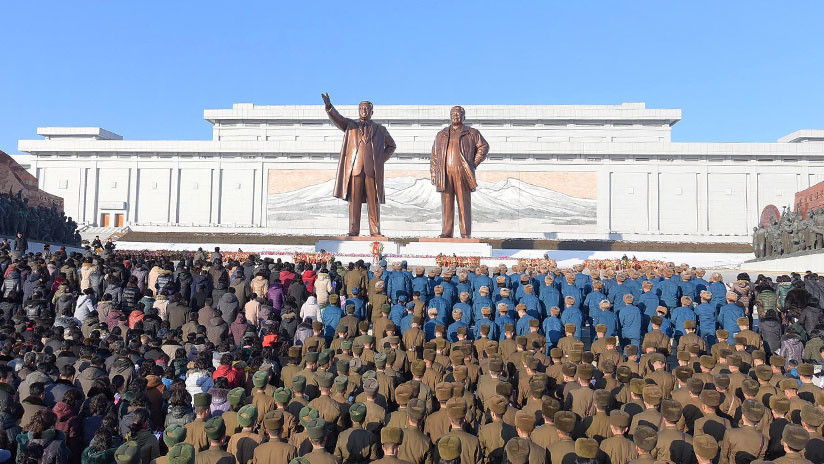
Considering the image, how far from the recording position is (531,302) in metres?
8.30

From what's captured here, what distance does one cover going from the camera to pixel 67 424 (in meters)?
4.45

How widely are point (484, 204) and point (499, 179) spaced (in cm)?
179

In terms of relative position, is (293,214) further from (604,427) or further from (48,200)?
(604,427)

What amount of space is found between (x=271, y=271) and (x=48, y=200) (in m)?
19.5

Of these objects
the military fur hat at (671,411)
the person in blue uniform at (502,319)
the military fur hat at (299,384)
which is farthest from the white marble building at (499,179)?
the military fur hat at (671,411)

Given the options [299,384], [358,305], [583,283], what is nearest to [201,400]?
[299,384]

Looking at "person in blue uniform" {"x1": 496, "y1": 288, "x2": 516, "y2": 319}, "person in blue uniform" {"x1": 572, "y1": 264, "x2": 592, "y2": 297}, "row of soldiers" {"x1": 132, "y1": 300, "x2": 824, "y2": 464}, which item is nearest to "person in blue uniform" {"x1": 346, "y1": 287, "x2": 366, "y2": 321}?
"person in blue uniform" {"x1": 496, "y1": 288, "x2": 516, "y2": 319}

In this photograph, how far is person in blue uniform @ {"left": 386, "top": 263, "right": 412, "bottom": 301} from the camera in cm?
923

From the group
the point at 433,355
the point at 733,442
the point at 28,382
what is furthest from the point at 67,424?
the point at 733,442

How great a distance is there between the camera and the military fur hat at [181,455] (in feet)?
10.7

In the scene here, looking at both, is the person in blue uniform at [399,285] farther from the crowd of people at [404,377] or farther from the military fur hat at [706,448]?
the military fur hat at [706,448]

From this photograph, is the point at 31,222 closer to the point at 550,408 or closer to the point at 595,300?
the point at 595,300

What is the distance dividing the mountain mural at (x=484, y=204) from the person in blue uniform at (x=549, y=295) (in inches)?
1224

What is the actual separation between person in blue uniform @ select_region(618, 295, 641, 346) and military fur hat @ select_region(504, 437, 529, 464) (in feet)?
16.2
